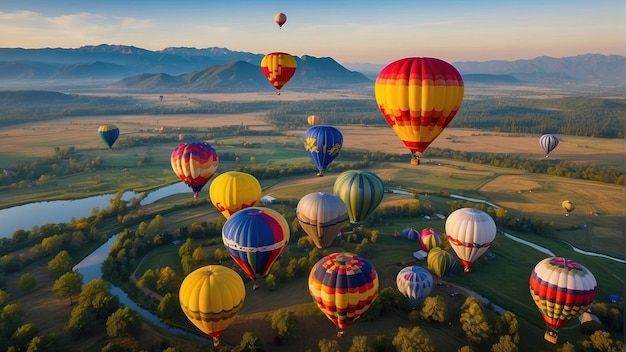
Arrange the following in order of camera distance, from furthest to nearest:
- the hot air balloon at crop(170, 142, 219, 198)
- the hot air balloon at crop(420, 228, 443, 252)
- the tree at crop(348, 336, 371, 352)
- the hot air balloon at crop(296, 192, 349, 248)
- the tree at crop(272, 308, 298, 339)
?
the hot air balloon at crop(420, 228, 443, 252), the hot air balloon at crop(170, 142, 219, 198), the hot air balloon at crop(296, 192, 349, 248), the tree at crop(272, 308, 298, 339), the tree at crop(348, 336, 371, 352)

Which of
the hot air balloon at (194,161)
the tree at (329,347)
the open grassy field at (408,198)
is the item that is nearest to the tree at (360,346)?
the tree at (329,347)

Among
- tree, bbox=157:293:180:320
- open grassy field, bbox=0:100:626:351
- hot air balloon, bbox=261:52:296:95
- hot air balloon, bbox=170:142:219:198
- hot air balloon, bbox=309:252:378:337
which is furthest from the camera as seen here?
hot air balloon, bbox=261:52:296:95

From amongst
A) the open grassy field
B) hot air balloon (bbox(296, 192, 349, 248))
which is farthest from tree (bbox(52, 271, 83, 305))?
hot air balloon (bbox(296, 192, 349, 248))

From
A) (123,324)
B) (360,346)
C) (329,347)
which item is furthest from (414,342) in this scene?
(123,324)

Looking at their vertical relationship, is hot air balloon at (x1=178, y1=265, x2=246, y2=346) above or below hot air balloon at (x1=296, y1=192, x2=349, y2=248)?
below

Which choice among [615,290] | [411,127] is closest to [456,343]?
[411,127]

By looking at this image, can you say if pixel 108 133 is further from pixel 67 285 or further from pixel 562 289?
pixel 562 289

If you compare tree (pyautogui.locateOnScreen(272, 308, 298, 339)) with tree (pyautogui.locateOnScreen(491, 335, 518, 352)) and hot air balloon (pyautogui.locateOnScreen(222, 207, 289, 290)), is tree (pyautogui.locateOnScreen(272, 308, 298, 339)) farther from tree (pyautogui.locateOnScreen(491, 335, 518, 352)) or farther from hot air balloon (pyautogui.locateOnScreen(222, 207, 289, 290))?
tree (pyautogui.locateOnScreen(491, 335, 518, 352))
